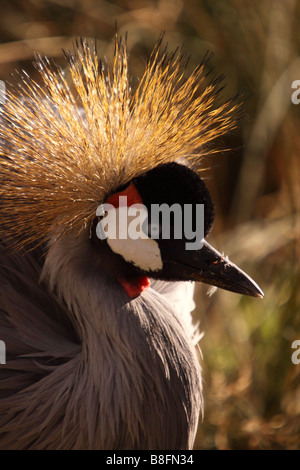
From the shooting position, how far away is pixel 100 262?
4.12 ft

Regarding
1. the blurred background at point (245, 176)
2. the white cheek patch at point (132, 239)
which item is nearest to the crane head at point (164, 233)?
the white cheek patch at point (132, 239)

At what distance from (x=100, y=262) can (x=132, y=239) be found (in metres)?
0.08

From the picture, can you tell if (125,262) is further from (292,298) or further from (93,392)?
(292,298)

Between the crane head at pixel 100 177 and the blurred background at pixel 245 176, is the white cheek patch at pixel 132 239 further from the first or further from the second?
the blurred background at pixel 245 176

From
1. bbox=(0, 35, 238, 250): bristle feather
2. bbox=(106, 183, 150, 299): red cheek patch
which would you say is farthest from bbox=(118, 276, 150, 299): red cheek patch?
bbox=(0, 35, 238, 250): bristle feather

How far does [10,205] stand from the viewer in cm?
121

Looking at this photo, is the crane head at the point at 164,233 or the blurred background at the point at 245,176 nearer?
the crane head at the point at 164,233

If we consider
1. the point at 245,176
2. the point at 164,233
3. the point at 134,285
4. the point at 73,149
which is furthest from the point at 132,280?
the point at 245,176

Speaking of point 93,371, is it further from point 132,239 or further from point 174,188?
point 174,188

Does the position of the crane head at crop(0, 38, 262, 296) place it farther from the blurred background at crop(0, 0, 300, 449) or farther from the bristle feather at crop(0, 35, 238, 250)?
the blurred background at crop(0, 0, 300, 449)

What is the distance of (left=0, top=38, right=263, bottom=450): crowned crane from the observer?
3.98 feet

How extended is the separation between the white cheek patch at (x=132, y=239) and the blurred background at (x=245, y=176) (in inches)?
28.1

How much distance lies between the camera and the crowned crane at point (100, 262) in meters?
1.21
